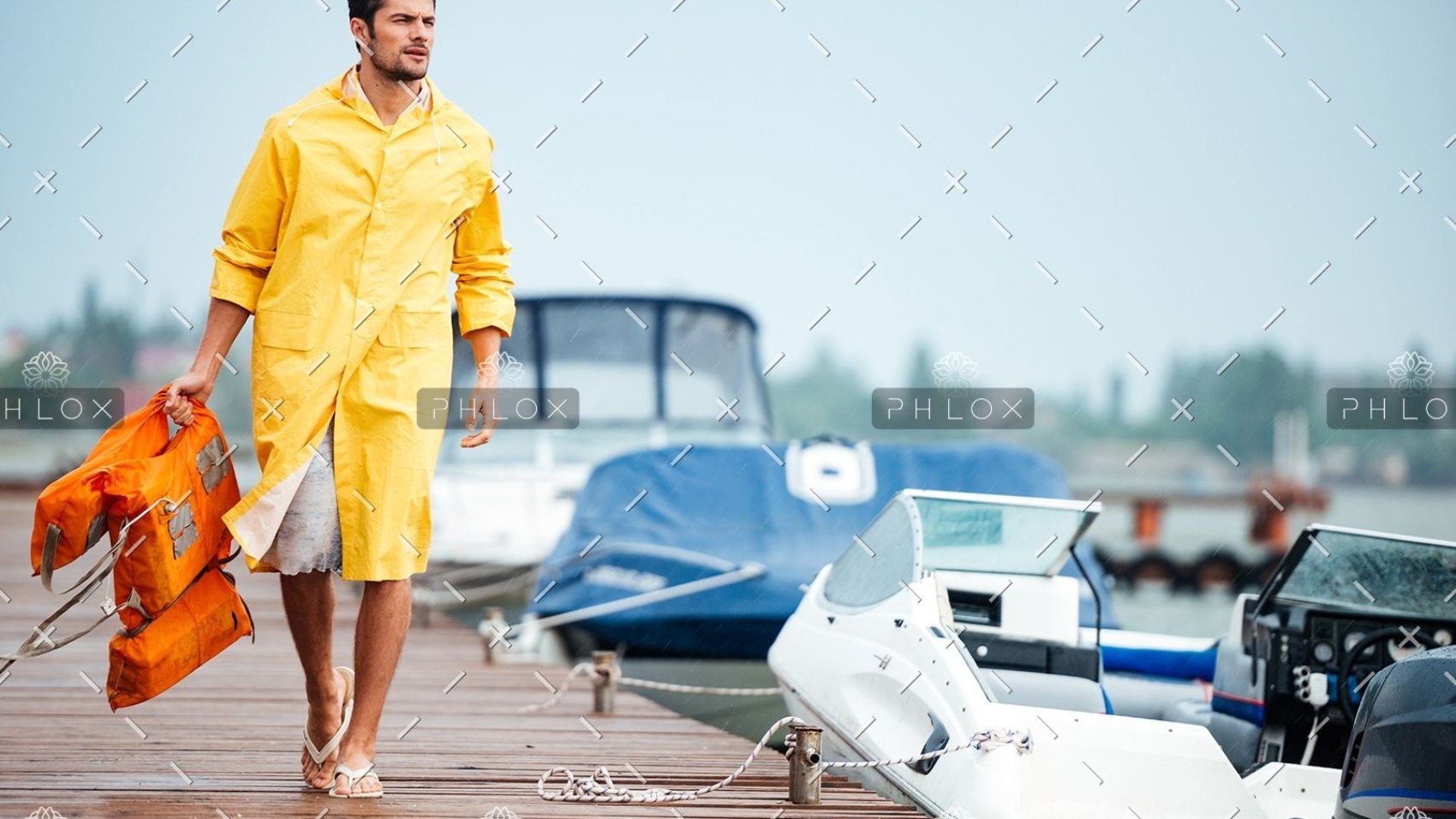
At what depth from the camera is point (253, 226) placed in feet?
10.2

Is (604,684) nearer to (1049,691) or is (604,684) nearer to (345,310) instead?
(1049,691)

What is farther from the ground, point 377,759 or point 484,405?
point 484,405

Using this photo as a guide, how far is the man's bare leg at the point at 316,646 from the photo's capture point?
3.20m

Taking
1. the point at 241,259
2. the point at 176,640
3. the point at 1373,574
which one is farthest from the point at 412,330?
the point at 1373,574

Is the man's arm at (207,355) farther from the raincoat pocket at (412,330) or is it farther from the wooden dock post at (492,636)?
the wooden dock post at (492,636)

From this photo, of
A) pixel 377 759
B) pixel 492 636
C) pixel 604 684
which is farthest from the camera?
pixel 492 636

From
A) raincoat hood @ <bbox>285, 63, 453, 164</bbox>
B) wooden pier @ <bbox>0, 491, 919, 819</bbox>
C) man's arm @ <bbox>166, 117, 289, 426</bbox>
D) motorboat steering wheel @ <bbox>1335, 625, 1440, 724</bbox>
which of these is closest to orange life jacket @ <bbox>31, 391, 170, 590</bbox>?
man's arm @ <bbox>166, 117, 289, 426</bbox>

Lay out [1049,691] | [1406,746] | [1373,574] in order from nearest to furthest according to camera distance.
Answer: [1406,746], [1049,691], [1373,574]

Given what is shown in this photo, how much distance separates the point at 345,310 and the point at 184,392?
1.38 ft

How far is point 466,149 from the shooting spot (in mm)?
3264

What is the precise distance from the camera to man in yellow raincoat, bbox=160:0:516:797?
3053 mm

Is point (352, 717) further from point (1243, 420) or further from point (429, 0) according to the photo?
point (1243, 420)

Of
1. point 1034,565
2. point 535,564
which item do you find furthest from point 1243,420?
point 1034,565

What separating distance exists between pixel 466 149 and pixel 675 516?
564cm
